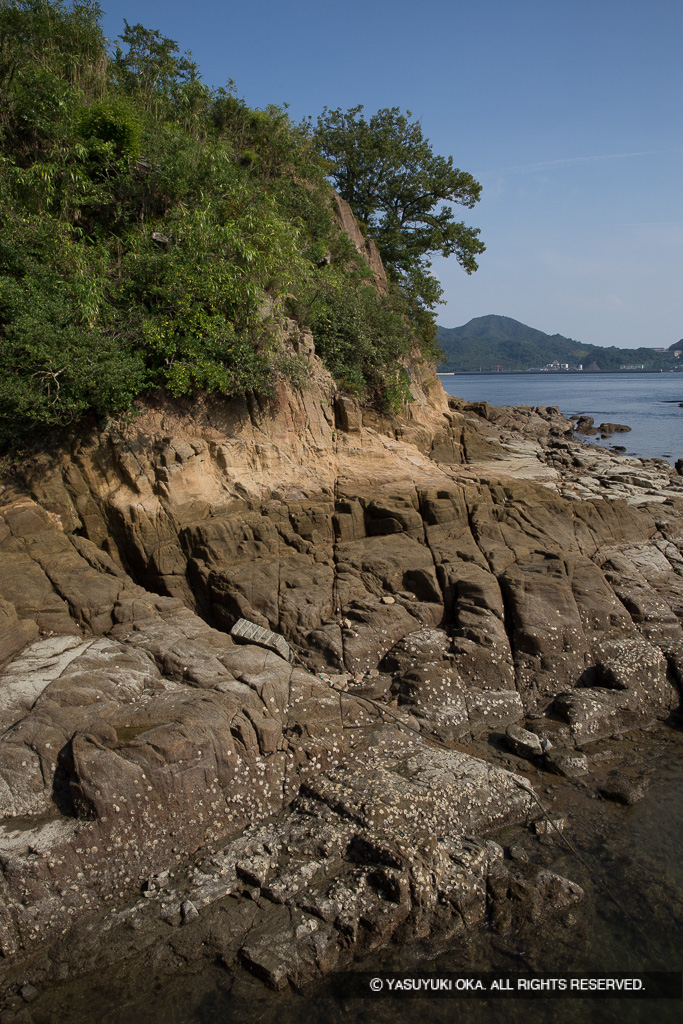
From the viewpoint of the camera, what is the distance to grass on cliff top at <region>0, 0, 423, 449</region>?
1045 centimetres

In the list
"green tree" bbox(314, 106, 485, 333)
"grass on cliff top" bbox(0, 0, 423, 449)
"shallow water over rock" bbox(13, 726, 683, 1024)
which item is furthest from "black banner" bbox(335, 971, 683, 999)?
"green tree" bbox(314, 106, 485, 333)

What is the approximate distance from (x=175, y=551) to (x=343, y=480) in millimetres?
3779

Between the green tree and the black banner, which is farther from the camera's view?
the green tree

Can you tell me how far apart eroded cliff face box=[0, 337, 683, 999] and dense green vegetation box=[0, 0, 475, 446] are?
976 millimetres

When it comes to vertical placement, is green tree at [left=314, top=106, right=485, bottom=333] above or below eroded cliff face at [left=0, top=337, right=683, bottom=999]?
above

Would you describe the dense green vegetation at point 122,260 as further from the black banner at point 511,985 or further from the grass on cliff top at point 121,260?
the black banner at point 511,985

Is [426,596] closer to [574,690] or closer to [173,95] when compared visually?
[574,690]

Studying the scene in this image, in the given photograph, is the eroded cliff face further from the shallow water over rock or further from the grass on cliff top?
the grass on cliff top

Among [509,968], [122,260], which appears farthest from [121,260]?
[509,968]

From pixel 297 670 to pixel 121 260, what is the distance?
8936 mm

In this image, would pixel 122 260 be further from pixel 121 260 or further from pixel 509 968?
pixel 509 968

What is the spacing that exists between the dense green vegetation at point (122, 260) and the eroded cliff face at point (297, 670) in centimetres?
98

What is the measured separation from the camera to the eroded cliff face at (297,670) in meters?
6.31

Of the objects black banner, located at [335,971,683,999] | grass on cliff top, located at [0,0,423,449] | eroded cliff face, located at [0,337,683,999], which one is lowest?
black banner, located at [335,971,683,999]
